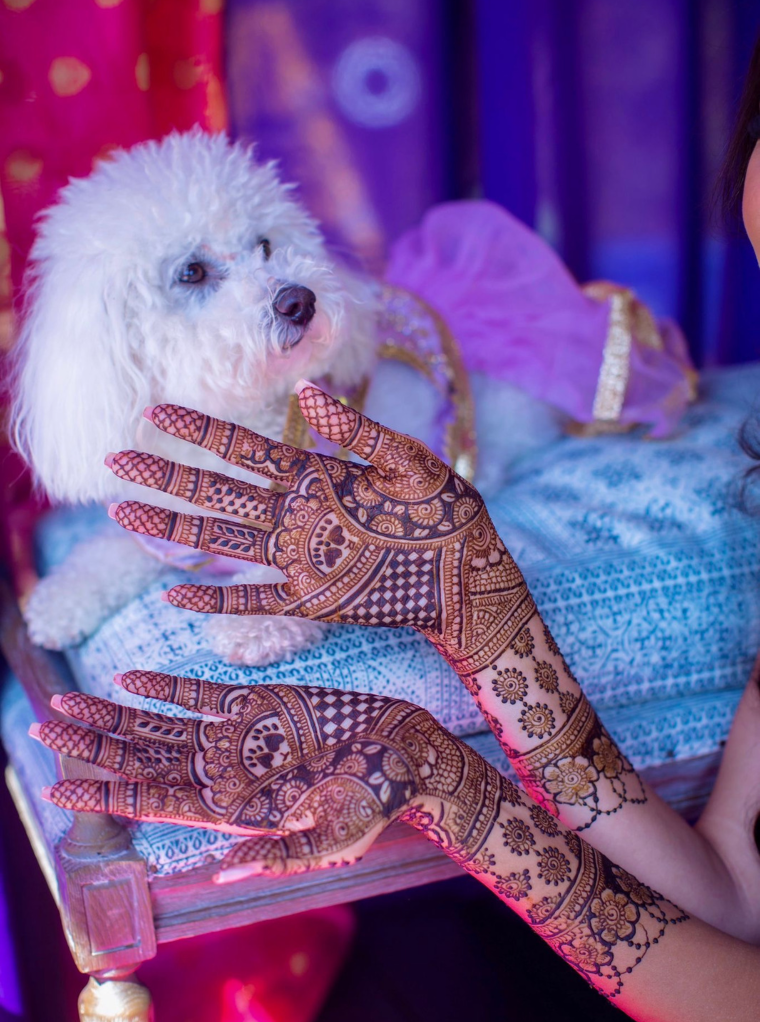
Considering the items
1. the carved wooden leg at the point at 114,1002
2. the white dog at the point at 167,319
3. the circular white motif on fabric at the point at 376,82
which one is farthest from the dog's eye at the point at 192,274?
the circular white motif on fabric at the point at 376,82

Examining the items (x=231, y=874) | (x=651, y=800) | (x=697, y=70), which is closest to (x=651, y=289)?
(x=697, y=70)

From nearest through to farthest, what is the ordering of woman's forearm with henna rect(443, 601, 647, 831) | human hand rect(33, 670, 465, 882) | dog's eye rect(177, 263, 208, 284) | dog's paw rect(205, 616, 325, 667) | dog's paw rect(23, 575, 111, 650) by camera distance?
1. human hand rect(33, 670, 465, 882)
2. woman's forearm with henna rect(443, 601, 647, 831)
3. dog's paw rect(205, 616, 325, 667)
4. dog's eye rect(177, 263, 208, 284)
5. dog's paw rect(23, 575, 111, 650)

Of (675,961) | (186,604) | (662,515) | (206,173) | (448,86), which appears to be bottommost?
(675,961)

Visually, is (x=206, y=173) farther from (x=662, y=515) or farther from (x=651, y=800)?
(x=651, y=800)

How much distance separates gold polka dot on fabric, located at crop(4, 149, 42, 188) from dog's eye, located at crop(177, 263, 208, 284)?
1.56ft

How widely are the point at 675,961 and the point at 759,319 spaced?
1869mm

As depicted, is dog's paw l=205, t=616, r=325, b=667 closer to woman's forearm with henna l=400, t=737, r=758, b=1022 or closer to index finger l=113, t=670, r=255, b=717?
index finger l=113, t=670, r=255, b=717

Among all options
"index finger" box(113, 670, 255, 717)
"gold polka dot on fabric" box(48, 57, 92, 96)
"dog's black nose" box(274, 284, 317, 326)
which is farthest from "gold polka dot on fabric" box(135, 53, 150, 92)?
"index finger" box(113, 670, 255, 717)

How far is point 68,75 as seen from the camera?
135cm

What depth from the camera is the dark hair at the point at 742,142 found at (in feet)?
3.14

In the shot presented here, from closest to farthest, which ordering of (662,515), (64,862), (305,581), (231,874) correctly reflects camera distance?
(231,874) → (305,581) → (64,862) → (662,515)

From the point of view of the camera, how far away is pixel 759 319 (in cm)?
223

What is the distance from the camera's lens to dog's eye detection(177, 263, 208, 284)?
1.06m

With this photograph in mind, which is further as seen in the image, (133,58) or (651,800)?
(133,58)
